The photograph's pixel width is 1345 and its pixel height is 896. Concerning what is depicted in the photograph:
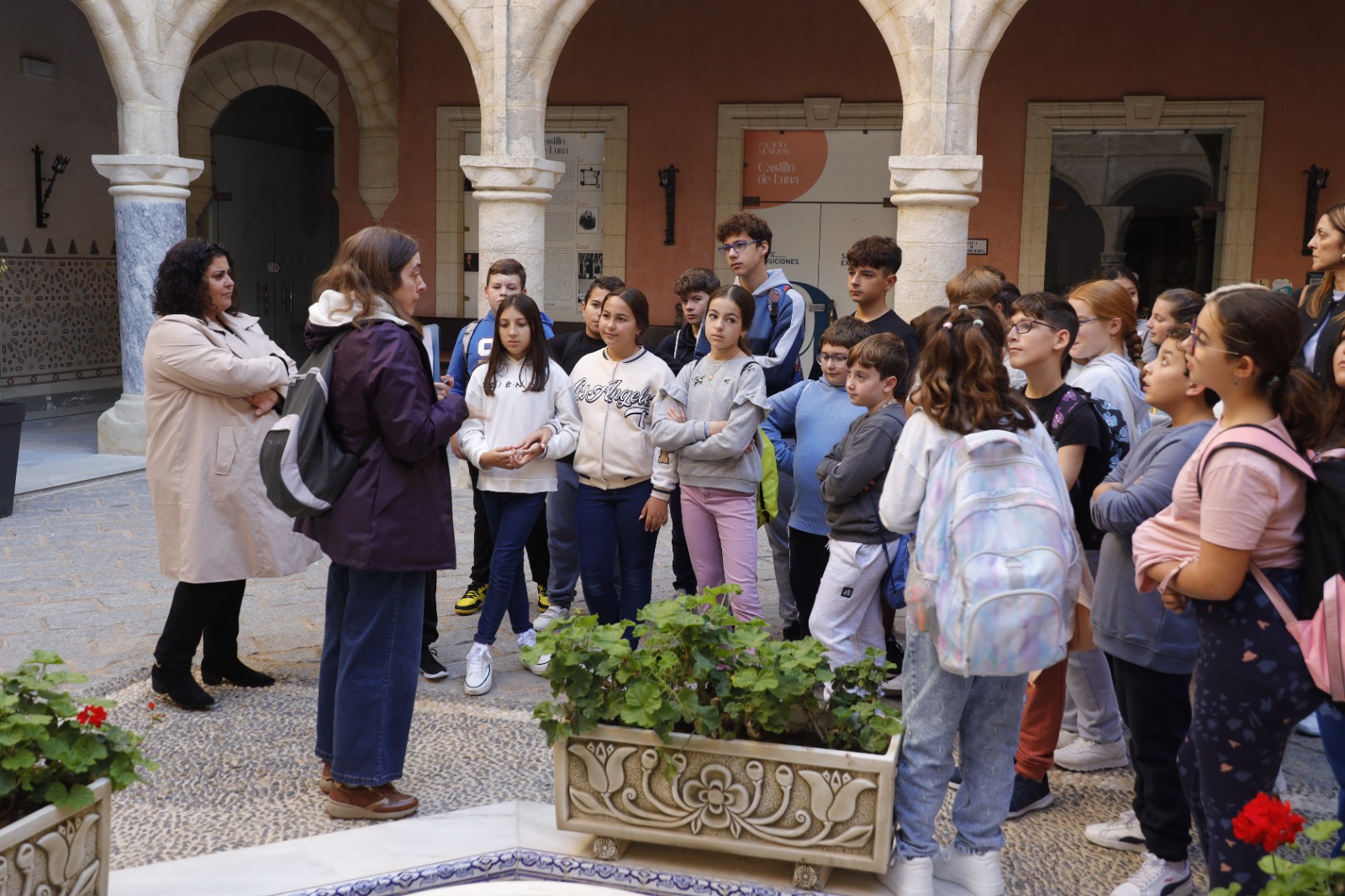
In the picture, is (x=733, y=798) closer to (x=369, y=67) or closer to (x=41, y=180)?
(x=369, y=67)

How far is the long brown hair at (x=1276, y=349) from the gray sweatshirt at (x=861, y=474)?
4.50 feet

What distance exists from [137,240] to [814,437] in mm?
6573

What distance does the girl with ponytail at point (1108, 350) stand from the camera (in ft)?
12.1

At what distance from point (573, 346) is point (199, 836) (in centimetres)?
261

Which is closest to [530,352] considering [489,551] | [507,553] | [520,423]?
[520,423]

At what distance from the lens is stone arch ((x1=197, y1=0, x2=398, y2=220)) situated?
36.7 ft

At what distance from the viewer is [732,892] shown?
276 centimetres

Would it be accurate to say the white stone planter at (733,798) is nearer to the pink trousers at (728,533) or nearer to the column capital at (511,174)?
the pink trousers at (728,533)

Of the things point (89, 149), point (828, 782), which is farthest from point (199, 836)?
point (89, 149)

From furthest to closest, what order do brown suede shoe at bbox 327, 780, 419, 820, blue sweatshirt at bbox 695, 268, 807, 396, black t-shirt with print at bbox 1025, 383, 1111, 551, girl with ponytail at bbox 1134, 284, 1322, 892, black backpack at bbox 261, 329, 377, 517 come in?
blue sweatshirt at bbox 695, 268, 807, 396 → black t-shirt with print at bbox 1025, 383, 1111, 551 → brown suede shoe at bbox 327, 780, 419, 820 → black backpack at bbox 261, 329, 377, 517 → girl with ponytail at bbox 1134, 284, 1322, 892

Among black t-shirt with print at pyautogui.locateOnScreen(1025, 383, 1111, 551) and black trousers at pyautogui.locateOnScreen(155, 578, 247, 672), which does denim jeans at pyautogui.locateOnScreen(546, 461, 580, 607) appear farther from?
black t-shirt with print at pyautogui.locateOnScreen(1025, 383, 1111, 551)

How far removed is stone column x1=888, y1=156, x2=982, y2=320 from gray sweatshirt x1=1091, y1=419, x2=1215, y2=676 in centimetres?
454

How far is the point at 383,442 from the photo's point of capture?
10.1 feet

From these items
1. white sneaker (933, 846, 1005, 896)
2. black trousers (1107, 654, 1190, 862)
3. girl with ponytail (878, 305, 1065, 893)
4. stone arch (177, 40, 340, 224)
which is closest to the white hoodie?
black trousers (1107, 654, 1190, 862)
